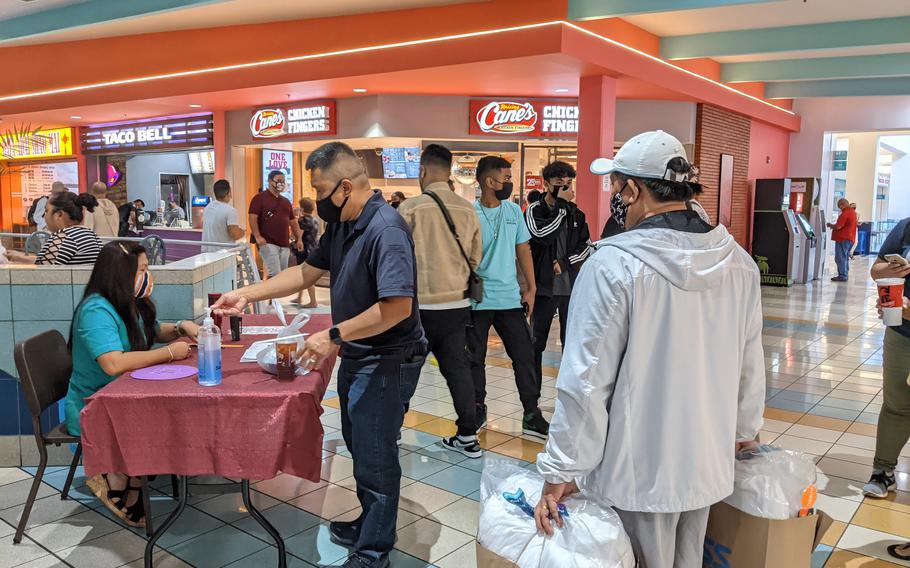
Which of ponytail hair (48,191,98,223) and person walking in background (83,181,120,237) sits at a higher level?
ponytail hair (48,191,98,223)

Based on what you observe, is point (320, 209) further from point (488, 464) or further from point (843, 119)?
point (843, 119)

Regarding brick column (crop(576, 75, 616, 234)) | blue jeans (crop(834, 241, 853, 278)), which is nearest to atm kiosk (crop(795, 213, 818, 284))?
blue jeans (crop(834, 241, 853, 278))

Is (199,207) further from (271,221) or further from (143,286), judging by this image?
(143,286)

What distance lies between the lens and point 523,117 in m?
10.5

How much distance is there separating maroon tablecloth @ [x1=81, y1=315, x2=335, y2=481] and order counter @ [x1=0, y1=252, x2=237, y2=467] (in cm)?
133

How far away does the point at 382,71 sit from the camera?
835cm

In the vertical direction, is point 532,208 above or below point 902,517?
above

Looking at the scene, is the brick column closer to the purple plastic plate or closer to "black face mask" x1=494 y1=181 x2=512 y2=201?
"black face mask" x1=494 y1=181 x2=512 y2=201

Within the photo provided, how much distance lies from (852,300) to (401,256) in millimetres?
10613

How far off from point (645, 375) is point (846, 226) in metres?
13.4

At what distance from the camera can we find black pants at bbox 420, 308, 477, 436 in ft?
12.0

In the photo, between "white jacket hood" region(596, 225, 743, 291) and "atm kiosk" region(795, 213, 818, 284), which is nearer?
"white jacket hood" region(596, 225, 743, 291)

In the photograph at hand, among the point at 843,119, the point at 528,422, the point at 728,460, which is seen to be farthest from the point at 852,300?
the point at 728,460

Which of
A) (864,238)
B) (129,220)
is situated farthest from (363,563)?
(864,238)
